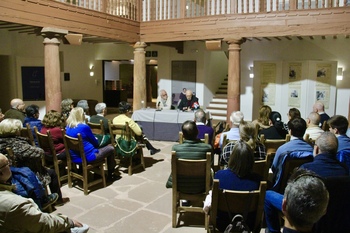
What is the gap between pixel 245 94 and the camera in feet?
38.1

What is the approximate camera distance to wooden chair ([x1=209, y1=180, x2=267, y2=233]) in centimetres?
257

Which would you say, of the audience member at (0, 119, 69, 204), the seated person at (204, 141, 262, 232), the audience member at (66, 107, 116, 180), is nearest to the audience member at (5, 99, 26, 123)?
the audience member at (66, 107, 116, 180)

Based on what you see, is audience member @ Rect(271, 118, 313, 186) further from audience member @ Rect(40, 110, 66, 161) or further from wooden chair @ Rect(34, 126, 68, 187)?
audience member @ Rect(40, 110, 66, 161)

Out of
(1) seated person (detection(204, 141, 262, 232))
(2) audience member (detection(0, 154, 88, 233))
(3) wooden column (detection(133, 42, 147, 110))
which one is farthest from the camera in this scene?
(3) wooden column (detection(133, 42, 147, 110))

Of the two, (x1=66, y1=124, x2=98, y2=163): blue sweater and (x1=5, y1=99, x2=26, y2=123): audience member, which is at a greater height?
(x1=5, y1=99, x2=26, y2=123): audience member

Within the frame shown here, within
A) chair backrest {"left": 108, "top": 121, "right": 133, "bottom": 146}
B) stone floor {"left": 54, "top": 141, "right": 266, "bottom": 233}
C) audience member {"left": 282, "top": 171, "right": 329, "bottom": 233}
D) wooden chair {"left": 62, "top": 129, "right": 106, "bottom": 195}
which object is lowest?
stone floor {"left": 54, "top": 141, "right": 266, "bottom": 233}

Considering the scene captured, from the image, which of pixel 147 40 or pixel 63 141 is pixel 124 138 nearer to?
pixel 63 141

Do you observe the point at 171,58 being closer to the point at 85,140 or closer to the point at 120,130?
the point at 120,130

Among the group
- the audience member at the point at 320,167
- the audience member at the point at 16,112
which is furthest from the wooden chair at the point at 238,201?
the audience member at the point at 16,112

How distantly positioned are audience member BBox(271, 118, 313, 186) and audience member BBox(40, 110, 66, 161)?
120 inches

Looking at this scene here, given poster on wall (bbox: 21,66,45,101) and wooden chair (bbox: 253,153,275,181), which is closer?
wooden chair (bbox: 253,153,275,181)

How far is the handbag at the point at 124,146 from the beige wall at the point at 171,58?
20.9ft

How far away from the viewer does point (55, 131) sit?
4.86 metres

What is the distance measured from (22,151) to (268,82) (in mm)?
8755
